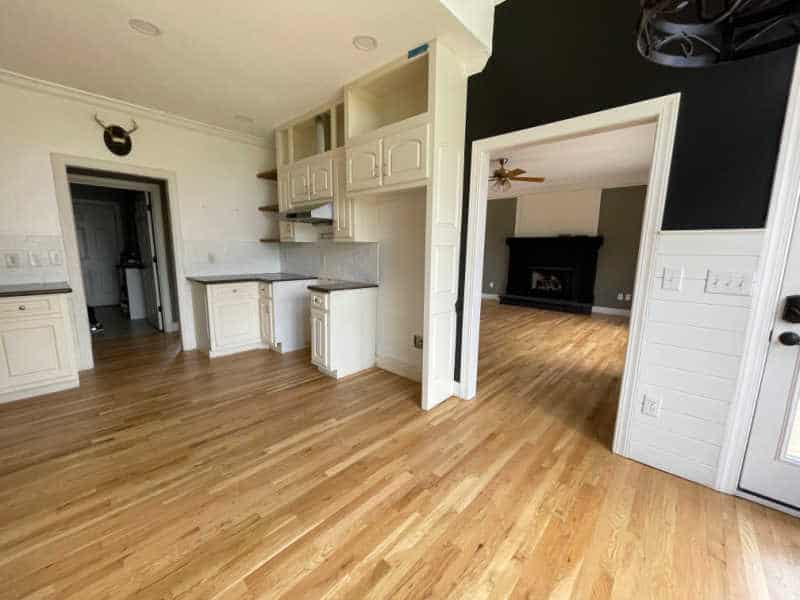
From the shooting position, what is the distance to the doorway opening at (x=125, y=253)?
13.4 ft

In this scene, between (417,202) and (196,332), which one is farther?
(196,332)

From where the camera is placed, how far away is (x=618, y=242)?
20.4ft

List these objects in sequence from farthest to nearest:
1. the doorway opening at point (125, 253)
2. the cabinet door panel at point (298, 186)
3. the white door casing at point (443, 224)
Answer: the doorway opening at point (125, 253) < the cabinet door panel at point (298, 186) < the white door casing at point (443, 224)

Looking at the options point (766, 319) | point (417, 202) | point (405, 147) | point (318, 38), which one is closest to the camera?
point (766, 319)

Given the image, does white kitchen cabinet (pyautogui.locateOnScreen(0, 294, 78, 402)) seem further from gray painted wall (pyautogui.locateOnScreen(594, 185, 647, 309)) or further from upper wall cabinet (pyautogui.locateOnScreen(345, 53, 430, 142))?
gray painted wall (pyautogui.locateOnScreen(594, 185, 647, 309))

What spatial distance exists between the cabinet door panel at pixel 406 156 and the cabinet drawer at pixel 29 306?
9.44 feet

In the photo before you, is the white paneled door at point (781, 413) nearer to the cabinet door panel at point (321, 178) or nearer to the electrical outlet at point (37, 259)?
the cabinet door panel at point (321, 178)

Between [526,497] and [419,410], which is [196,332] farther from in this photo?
[526,497]

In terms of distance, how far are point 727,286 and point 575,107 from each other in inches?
50.3

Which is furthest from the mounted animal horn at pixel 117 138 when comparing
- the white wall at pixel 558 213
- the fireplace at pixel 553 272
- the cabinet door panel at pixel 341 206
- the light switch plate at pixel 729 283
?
the white wall at pixel 558 213

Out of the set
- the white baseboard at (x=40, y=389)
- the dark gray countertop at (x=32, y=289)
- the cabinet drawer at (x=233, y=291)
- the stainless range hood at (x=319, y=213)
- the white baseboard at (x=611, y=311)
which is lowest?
the white baseboard at (x=40, y=389)

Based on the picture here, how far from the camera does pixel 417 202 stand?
2.89m

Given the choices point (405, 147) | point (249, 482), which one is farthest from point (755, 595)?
point (405, 147)

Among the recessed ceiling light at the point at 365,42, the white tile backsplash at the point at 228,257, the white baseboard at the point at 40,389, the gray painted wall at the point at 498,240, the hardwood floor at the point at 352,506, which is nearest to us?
the hardwood floor at the point at 352,506
